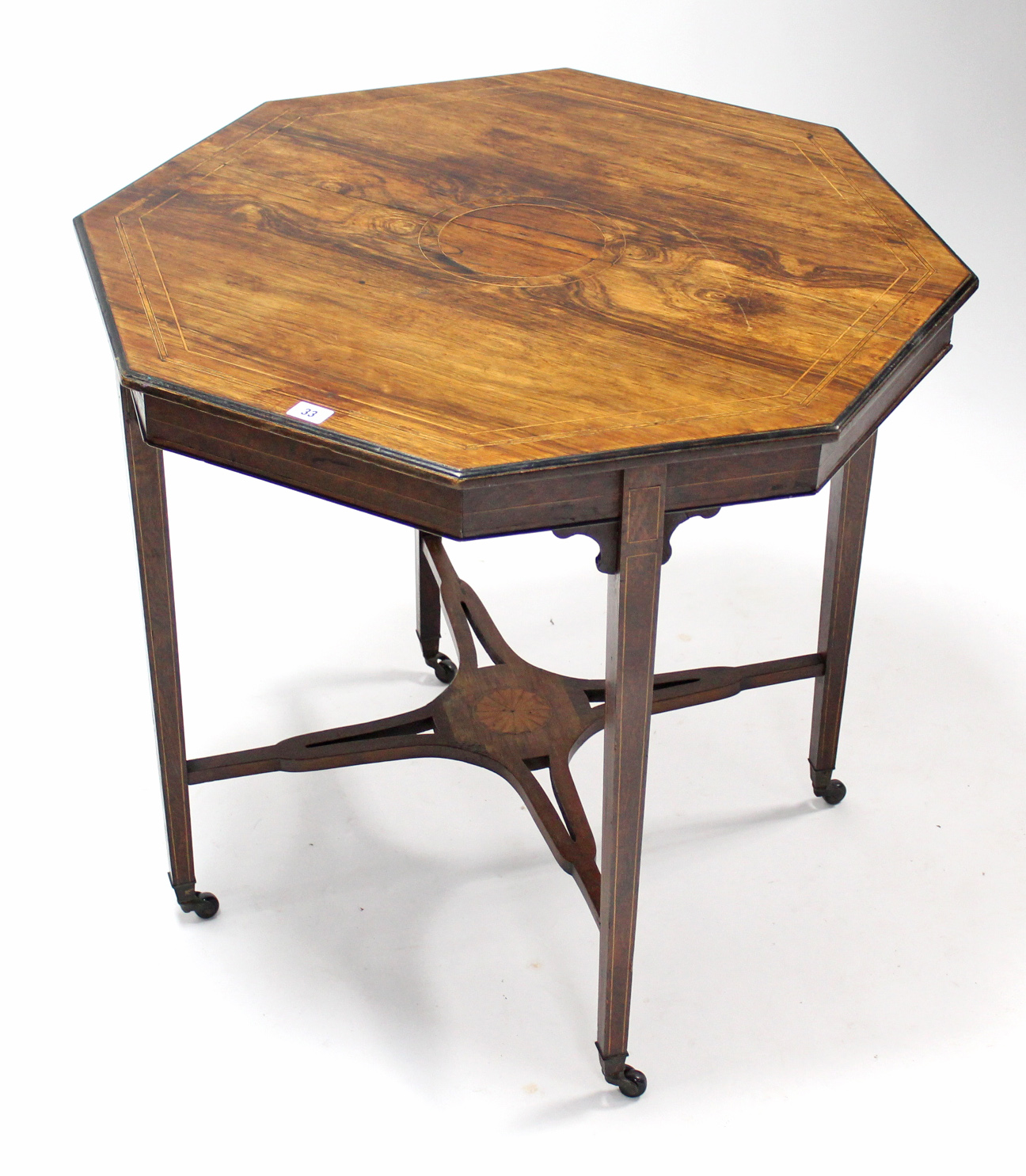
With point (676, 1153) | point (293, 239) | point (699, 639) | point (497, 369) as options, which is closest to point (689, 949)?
point (676, 1153)

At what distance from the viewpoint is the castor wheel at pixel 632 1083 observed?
2.48m

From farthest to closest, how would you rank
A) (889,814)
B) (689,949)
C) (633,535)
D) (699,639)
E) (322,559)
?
(322,559) → (699,639) → (889,814) → (689,949) → (633,535)

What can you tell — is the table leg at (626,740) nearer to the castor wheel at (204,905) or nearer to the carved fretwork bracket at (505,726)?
the carved fretwork bracket at (505,726)

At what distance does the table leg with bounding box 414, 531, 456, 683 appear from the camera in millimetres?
3406

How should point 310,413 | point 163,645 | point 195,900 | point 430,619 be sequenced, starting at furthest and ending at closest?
point 430,619
point 195,900
point 163,645
point 310,413

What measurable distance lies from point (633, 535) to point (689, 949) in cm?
108

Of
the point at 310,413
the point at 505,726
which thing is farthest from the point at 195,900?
the point at 310,413

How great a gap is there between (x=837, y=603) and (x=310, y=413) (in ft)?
4.46

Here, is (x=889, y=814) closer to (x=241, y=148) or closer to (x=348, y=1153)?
(x=348, y=1153)

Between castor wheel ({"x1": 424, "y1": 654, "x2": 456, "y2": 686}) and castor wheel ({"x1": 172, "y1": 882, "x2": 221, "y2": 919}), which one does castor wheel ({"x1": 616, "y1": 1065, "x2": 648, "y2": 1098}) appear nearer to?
castor wheel ({"x1": 172, "y1": 882, "x2": 221, "y2": 919})

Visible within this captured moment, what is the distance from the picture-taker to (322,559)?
3879 millimetres

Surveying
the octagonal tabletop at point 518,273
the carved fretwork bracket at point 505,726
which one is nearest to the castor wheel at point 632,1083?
the carved fretwork bracket at point 505,726

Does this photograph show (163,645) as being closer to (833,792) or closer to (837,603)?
(837,603)

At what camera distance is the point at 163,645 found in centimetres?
258
